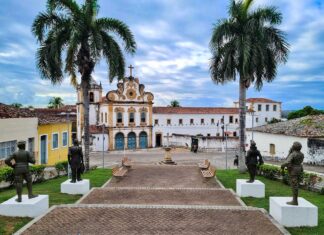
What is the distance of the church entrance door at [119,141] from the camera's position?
171 ft

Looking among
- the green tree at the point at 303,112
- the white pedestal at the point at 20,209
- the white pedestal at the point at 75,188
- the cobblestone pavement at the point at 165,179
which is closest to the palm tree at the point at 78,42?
the cobblestone pavement at the point at 165,179

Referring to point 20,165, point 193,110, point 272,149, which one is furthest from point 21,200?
point 193,110

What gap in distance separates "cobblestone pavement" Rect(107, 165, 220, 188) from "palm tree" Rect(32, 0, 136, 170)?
147 inches

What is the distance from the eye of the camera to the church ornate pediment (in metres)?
52.8

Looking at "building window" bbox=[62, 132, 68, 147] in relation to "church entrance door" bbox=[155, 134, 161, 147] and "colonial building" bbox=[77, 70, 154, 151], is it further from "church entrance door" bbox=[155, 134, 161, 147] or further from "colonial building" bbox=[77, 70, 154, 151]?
"church entrance door" bbox=[155, 134, 161, 147]

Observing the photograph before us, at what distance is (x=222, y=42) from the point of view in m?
19.2

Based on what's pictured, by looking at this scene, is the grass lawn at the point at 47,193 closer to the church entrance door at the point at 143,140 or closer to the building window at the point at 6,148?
the building window at the point at 6,148

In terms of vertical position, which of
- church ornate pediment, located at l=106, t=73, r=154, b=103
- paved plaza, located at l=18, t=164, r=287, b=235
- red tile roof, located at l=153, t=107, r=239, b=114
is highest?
church ornate pediment, located at l=106, t=73, r=154, b=103

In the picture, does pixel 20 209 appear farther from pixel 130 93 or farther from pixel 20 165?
pixel 130 93

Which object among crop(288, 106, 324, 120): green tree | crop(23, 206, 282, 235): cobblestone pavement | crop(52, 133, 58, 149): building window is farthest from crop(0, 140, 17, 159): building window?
crop(288, 106, 324, 120): green tree

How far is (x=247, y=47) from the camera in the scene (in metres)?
17.8

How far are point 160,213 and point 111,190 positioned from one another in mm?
4161

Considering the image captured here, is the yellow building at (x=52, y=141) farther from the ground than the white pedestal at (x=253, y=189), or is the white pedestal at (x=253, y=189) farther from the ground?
the yellow building at (x=52, y=141)

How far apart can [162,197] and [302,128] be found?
21.1 metres
